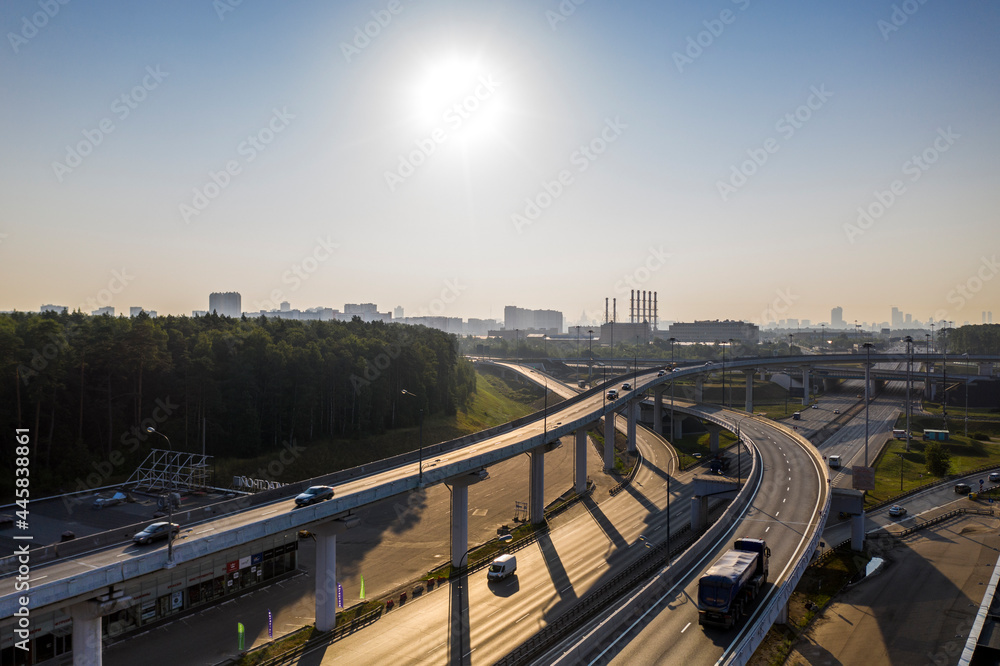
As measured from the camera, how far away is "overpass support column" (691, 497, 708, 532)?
199 feet

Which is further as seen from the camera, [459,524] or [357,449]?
[357,449]

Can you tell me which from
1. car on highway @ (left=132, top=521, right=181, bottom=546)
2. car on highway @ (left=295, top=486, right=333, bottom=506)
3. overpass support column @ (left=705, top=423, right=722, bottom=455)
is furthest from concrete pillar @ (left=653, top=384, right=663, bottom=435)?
car on highway @ (left=132, top=521, right=181, bottom=546)

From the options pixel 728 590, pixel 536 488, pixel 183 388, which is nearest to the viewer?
pixel 728 590

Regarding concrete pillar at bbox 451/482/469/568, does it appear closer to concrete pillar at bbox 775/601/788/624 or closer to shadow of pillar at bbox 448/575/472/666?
shadow of pillar at bbox 448/575/472/666

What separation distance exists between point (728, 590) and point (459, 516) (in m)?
25.6

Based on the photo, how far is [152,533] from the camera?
30.2 m

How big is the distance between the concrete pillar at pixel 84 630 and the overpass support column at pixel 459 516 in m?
25.9

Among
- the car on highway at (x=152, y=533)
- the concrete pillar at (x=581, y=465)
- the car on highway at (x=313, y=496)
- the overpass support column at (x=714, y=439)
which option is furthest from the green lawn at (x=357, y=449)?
the overpass support column at (x=714, y=439)

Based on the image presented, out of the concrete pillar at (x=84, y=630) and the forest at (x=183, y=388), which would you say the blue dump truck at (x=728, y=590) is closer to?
the concrete pillar at (x=84, y=630)

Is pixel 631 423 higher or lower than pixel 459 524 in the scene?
higher

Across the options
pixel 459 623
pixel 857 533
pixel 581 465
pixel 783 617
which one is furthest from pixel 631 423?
pixel 459 623

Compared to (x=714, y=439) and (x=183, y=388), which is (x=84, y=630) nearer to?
(x=183, y=388)

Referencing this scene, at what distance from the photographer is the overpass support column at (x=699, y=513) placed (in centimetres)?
6053

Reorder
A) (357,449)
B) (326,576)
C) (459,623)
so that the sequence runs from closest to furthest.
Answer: (326,576), (459,623), (357,449)
